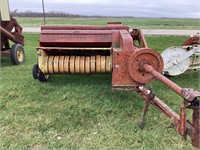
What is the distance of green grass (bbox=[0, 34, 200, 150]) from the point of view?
8.56 ft

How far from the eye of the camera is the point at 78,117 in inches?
122

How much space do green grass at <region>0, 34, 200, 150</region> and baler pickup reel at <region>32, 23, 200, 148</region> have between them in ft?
0.96

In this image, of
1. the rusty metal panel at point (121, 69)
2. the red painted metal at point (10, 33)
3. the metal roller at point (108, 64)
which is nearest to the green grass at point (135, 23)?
the red painted metal at point (10, 33)

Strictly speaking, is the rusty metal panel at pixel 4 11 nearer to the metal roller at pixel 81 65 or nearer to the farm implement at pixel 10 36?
the farm implement at pixel 10 36

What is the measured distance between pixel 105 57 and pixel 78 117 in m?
0.89

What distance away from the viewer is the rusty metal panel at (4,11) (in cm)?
578

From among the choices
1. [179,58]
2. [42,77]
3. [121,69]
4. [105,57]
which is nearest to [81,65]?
[105,57]

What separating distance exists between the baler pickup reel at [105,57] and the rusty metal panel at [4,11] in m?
2.42

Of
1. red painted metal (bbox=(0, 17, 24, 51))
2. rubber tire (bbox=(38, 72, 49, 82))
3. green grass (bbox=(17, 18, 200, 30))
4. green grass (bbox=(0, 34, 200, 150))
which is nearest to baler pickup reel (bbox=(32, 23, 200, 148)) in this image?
rubber tire (bbox=(38, 72, 49, 82))

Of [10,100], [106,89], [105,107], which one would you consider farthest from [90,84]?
[10,100]

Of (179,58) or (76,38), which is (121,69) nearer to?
(76,38)

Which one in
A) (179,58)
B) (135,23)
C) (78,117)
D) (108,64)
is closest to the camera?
(78,117)

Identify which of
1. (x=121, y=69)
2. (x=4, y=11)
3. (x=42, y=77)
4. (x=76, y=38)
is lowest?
(x=42, y=77)

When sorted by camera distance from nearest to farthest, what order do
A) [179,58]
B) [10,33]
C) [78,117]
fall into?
[78,117]
[179,58]
[10,33]
